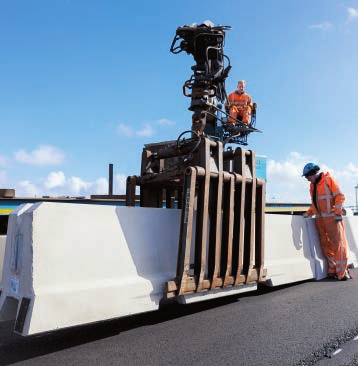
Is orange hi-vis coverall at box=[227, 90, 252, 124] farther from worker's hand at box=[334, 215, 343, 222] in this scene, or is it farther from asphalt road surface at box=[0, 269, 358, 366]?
asphalt road surface at box=[0, 269, 358, 366]

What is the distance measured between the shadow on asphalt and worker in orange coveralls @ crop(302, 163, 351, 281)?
298 cm

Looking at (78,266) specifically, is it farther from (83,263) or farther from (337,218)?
(337,218)

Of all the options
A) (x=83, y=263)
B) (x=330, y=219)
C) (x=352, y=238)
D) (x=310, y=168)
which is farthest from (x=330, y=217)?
(x=83, y=263)

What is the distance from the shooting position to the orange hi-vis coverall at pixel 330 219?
23.0 ft

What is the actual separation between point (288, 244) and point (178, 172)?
8.49 feet

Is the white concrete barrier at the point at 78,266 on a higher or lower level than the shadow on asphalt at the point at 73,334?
higher

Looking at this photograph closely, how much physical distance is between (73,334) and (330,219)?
198 inches

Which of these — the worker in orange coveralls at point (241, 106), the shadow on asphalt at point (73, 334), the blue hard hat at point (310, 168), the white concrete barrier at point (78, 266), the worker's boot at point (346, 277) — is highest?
the worker in orange coveralls at point (241, 106)

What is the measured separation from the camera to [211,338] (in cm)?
360

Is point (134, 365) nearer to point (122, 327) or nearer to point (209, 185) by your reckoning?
point (122, 327)

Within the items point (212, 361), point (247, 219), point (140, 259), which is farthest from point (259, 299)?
point (212, 361)

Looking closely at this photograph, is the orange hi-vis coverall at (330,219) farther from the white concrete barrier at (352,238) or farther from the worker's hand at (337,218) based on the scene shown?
the white concrete barrier at (352,238)

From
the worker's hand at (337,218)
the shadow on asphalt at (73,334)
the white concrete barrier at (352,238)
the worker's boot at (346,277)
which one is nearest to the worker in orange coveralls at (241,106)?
the white concrete barrier at (352,238)

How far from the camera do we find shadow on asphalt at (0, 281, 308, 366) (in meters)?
3.34
